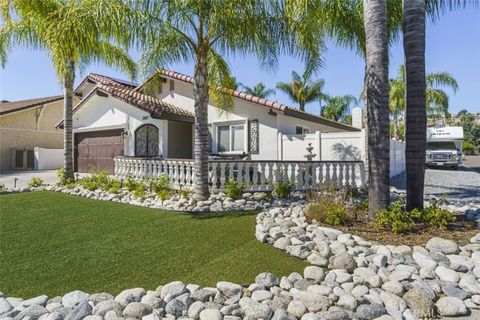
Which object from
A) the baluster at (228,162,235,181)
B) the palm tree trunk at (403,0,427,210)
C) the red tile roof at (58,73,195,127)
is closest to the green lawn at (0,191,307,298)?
the baluster at (228,162,235,181)

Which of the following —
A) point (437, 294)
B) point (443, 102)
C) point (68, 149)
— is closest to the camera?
point (437, 294)

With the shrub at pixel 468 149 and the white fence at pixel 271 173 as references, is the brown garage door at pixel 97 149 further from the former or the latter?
the shrub at pixel 468 149

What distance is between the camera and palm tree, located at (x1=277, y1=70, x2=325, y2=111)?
82.9 feet

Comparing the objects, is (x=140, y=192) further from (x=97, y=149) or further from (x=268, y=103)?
(x=97, y=149)

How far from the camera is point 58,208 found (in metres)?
8.16

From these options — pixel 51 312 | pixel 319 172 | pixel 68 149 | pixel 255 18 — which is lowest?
pixel 51 312

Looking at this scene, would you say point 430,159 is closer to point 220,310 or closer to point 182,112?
point 182,112

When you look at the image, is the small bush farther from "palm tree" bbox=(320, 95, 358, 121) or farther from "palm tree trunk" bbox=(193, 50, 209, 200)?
A: "palm tree" bbox=(320, 95, 358, 121)

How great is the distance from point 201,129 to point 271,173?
8.49 ft

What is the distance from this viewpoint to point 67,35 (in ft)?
20.2

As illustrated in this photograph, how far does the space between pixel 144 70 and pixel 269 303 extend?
8.18 metres

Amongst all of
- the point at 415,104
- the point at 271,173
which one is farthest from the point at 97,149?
the point at 415,104

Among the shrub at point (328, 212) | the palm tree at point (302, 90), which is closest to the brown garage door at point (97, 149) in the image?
the shrub at point (328, 212)

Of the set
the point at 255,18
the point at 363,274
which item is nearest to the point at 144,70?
the point at 255,18
